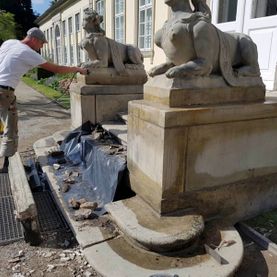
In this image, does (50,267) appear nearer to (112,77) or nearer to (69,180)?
(69,180)

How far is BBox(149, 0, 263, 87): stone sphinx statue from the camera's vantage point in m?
2.71

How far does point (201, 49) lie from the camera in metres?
→ 2.73

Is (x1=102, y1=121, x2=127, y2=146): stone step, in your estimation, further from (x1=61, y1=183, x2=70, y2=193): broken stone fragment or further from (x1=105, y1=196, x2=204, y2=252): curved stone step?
(x1=105, y1=196, x2=204, y2=252): curved stone step

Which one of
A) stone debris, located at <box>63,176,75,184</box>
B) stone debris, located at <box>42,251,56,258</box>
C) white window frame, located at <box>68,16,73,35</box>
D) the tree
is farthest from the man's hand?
the tree

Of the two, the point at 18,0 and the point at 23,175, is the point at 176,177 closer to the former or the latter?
the point at 23,175

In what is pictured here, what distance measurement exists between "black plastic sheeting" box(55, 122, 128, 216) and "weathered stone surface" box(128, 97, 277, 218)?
0.34 meters

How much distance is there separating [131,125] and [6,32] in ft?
50.7

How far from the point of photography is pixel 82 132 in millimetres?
4969

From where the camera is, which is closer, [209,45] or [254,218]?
[209,45]

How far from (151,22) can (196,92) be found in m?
8.92

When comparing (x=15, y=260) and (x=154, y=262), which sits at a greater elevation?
(x=154, y=262)

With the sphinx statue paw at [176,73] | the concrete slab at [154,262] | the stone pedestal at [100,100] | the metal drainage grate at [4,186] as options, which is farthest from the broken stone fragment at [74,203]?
the stone pedestal at [100,100]

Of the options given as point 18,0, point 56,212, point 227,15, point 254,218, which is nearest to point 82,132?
point 56,212

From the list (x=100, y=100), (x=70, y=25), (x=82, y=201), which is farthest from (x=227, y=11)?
(x=70, y=25)
